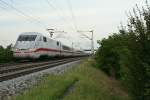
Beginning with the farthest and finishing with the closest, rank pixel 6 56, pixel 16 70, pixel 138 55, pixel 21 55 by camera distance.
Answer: pixel 6 56 < pixel 21 55 < pixel 16 70 < pixel 138 55

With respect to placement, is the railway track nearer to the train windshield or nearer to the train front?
the train front

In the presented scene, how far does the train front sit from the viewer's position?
3684 centimetres

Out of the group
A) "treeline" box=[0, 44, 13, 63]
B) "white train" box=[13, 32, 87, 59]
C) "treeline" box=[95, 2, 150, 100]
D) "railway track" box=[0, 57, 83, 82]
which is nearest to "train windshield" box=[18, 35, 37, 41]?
"white train" box=[13, 32, 87, 59]

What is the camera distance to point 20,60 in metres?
41.1

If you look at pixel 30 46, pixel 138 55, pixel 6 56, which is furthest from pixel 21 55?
pixel 138 55

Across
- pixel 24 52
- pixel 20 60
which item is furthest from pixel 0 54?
pixel 24 52

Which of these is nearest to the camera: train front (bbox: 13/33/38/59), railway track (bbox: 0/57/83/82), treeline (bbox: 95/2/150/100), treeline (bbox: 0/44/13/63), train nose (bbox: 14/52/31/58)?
treeline (bbox: 95/2/150/100)

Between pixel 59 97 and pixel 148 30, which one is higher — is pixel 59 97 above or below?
below

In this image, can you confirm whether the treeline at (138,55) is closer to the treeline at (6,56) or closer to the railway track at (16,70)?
the railway track at (16,70)

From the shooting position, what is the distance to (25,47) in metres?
37.5

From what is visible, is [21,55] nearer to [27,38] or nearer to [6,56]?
[27,38]

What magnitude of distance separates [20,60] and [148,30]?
32.8 meters

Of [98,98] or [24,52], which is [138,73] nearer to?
[98,98]

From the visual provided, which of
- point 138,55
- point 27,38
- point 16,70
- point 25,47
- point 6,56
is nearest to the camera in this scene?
point 138,55
